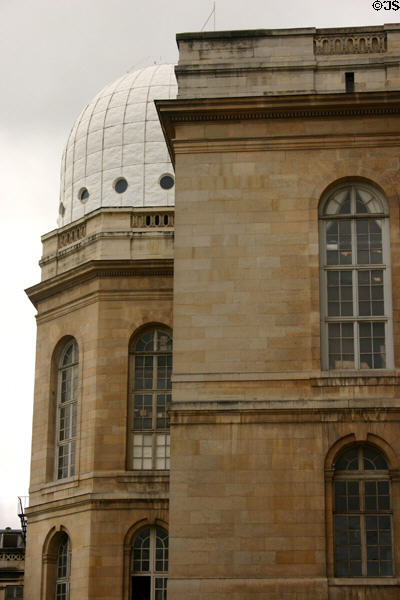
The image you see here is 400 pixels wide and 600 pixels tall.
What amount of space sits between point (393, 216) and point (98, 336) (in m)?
12.5

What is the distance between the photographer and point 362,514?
30.6 metres

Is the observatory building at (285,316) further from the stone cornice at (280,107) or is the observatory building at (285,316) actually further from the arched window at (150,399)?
the arched window at (150,399)

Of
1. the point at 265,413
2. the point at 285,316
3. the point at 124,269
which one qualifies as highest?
the point at 124,269

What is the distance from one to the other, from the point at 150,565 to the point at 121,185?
44.5 ft

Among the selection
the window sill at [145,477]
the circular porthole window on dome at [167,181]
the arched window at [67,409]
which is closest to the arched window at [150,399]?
the window sill at [145,477]

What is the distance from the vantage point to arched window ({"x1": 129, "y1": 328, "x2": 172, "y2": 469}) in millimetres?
40844

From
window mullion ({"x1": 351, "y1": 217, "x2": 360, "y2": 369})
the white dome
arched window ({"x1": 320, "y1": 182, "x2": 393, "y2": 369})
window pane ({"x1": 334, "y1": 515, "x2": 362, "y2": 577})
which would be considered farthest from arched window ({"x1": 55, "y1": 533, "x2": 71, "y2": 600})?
window mullion ({"x1": 351, "y1": 217, "x2": 360, "y2": 369})

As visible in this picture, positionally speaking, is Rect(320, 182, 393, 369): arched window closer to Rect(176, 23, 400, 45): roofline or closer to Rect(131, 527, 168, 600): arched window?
Rect(176, 23, 400, 45): roofline

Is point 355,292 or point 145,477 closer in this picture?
point 355,292

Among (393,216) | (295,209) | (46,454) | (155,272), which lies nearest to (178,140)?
(295,209)

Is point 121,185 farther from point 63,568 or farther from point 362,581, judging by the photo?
point 362,581

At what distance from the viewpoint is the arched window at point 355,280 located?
31766mm

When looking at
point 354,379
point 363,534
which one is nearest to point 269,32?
point 354,379

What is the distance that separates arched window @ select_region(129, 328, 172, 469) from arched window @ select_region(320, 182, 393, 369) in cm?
1021
